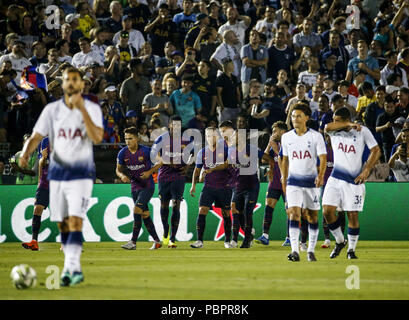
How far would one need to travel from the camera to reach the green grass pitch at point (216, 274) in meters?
9.66

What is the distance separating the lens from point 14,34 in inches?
862

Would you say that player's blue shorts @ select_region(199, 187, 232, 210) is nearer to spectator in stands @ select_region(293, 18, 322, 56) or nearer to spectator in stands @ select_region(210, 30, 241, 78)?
spectator in stands @ select_region(210, 30, 241, 78)

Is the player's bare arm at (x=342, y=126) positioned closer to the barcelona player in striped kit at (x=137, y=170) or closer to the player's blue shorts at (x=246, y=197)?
the player's blue shorts at (x=246, y=197)

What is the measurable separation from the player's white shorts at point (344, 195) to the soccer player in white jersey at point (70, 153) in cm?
525

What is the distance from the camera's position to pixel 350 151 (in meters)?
14.2

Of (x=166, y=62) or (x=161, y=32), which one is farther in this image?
(x=161, y=32)

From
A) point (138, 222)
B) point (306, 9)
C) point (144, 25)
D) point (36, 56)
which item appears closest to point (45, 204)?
point (138, 222)

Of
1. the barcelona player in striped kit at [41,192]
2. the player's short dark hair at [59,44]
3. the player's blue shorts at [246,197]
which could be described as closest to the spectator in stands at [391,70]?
the player's blue shorts at [246,197]

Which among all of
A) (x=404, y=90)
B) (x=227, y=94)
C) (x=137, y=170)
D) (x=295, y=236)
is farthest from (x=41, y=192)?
(x=404, y=90)

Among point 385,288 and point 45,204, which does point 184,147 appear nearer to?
point 45,204

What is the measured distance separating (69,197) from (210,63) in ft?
39.1

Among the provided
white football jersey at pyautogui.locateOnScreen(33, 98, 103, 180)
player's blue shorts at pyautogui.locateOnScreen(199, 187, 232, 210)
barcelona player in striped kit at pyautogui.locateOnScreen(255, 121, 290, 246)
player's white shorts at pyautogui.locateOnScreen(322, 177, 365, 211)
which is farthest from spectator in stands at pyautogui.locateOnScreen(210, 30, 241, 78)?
white football jersey at pyautogui.locateOnScreen(33, 98, 103, 180)

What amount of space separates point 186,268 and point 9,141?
352 inches

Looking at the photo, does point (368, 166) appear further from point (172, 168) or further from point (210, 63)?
point (210, 63)
